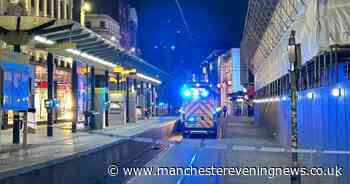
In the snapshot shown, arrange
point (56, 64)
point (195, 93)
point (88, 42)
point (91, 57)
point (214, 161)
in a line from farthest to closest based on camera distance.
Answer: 1. point (56, 64)
2. point (195, 93)
3. point (91, 57)
4. point (88, 42)
5. point (214, 161)

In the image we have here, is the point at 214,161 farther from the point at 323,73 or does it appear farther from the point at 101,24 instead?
the point at 101,24

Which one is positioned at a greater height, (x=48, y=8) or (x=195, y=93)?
(x=48, y=8)

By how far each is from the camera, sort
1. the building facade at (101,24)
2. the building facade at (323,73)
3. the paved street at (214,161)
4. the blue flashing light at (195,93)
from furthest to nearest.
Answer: the building facade at (101,24), the blue flashing light at (195,93), the paved street at (214,161), the building facade at (323,73)

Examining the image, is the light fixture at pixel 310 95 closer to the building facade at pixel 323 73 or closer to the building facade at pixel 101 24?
the building facade at pixel 323 73

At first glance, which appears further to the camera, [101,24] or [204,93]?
[101,24]

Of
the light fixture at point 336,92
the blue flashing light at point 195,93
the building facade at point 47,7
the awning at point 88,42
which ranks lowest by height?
the light fixture at point 336,92

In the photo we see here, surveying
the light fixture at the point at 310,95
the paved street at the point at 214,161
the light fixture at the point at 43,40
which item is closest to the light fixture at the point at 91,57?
the light fixture at the point at 43,40

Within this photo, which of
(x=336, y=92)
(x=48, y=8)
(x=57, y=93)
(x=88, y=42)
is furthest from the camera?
(x=48, y=8)

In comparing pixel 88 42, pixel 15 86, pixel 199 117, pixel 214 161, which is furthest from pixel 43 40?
pixel 199 117

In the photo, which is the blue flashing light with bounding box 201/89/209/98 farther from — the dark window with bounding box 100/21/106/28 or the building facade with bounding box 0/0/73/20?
the dark window with bounding box 100/21/106/28

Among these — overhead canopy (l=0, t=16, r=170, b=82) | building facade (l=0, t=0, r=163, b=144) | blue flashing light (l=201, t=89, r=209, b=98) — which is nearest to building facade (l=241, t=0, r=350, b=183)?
building facade (l=0, t=0, r=163, b=144)

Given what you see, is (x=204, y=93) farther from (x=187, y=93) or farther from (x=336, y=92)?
(x=336, y=92)

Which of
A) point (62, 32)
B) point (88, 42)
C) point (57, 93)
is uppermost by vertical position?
point (88, 42)

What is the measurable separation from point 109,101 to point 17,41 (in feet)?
59.6
